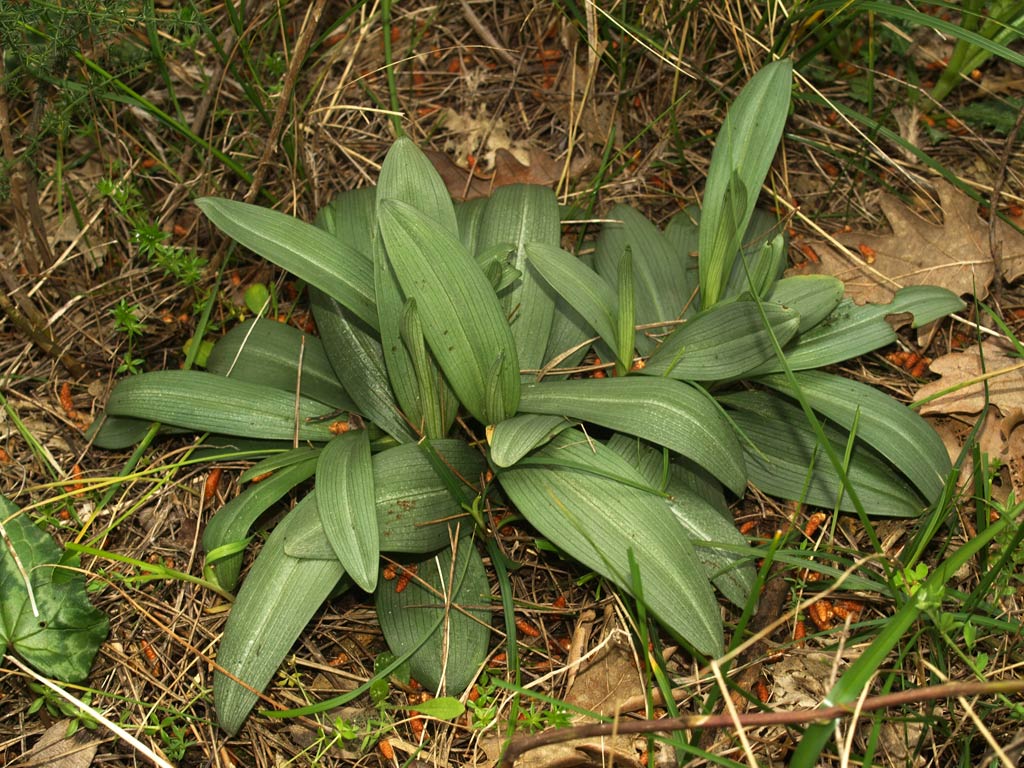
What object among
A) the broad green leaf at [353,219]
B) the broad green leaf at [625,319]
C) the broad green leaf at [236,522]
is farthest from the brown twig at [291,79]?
the broad green leaf at [625,319]

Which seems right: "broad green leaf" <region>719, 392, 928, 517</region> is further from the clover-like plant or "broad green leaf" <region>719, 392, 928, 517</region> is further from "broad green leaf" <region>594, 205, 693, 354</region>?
"broad green leaf" <region>594, 205, 693, 354</region>

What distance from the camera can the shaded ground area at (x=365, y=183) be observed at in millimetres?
2400

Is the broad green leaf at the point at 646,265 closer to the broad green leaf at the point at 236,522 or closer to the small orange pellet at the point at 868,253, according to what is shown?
the small orange pellet at the point at 868,253

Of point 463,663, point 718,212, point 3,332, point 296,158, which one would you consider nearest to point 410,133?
point 296,158

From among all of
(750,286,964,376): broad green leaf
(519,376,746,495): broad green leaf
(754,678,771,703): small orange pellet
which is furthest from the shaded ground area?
(519,376,746,495): broad green leaf

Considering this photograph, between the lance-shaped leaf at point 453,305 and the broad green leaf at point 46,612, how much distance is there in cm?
113

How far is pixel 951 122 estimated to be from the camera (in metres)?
3.41

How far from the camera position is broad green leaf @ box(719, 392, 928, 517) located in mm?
2586

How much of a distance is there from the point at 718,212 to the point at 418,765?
1.71m

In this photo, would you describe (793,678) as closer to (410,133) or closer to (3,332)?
(410,133)

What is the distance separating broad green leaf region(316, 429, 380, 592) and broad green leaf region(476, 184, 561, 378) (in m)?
0.61

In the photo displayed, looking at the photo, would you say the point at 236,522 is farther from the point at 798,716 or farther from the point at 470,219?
the point at 798,716

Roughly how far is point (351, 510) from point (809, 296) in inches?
55.7

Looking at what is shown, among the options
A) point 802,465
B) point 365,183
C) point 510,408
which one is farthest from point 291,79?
point 802,465
